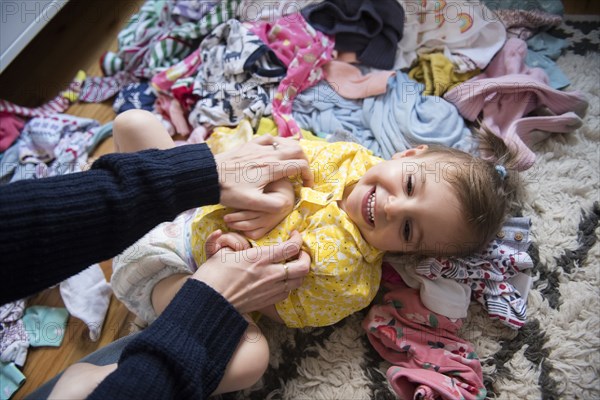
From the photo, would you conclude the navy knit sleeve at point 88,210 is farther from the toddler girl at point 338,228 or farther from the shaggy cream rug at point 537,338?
the shaggy cream rug at point 537,338

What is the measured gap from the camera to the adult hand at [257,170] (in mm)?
885

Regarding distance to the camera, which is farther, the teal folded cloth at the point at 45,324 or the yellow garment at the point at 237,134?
the yellow garment at the point at 237,134

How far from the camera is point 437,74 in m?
1.30

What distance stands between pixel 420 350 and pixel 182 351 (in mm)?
506

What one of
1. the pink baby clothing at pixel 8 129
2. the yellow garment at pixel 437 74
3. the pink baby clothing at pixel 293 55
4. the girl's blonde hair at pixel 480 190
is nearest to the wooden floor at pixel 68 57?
the pink baby clothing at pixel 8 129

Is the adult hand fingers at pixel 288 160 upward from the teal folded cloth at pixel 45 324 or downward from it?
upward

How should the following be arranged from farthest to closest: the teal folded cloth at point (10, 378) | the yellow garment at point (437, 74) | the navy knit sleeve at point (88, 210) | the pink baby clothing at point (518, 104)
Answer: the yellow garment at point (437, 74) < the pink baby clothing at point (518, 104) < the teal folded cloth at point (10, 378) < the navy knit sleeve at point (88, 210)

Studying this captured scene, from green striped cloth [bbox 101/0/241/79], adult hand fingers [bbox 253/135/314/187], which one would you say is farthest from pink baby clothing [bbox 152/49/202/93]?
adult hand fingers [bbox 253/135/314/187]

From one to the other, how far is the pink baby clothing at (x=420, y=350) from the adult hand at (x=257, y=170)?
35 centimetres

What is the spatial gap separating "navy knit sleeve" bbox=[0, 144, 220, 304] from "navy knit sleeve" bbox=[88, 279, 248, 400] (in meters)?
0.15

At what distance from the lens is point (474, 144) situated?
117 cm

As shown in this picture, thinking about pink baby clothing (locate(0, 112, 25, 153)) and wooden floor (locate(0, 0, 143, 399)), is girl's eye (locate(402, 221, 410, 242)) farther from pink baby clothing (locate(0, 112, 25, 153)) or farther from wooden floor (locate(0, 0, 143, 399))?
pink baby clothing (locate(0, 112, 25, 153))

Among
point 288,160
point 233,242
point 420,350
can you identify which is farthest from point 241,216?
point 420,350

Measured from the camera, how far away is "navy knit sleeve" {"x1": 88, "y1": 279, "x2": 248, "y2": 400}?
26.9 inches
